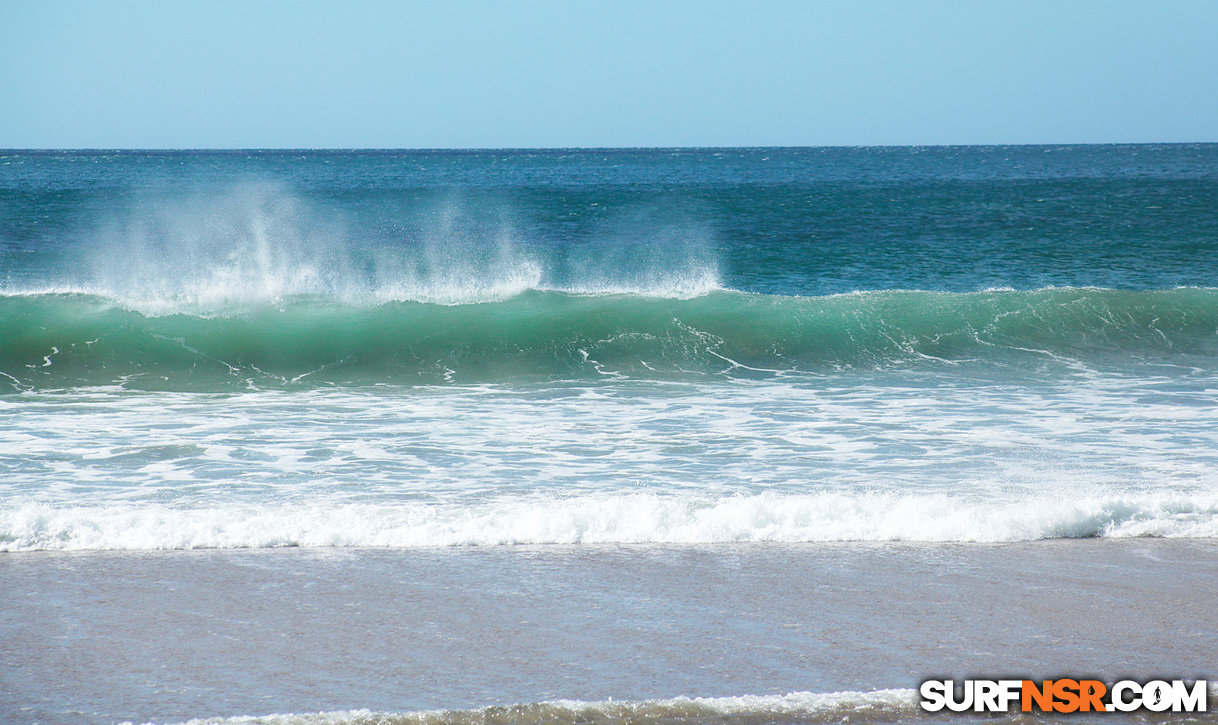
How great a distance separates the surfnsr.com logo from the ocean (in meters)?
0.08

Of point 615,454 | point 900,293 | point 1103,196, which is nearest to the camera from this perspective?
point 615,454

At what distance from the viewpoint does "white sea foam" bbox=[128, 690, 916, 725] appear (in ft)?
9.36

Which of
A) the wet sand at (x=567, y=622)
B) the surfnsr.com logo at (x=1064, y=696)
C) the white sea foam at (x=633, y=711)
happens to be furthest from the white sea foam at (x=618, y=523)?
the white sea foam at (x=633, y=711)

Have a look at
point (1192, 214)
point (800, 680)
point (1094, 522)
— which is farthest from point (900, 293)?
point (1192, 214)

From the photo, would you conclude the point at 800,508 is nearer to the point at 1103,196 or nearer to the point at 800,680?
the point at 800,680

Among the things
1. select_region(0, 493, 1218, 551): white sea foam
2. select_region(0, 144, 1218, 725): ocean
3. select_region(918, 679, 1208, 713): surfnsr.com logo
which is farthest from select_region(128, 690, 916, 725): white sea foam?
select_region(0, 493, 1218, 551): white sea foam

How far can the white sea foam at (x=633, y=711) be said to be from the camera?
2.85m

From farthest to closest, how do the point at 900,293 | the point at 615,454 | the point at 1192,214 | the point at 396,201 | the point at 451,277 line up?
the point at 396,201, the point at 1192,214, the point at 451,277, the point at 900,293, the point at 615,454

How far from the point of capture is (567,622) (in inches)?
144

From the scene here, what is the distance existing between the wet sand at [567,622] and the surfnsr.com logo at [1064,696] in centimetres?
11

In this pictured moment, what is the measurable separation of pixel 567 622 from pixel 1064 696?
5.37ft

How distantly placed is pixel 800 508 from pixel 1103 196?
39.8 metres

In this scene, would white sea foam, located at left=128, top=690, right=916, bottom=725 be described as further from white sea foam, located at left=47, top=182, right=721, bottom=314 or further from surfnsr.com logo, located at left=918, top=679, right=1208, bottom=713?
white sea foam, located at left=47, top=182, right=721, bottom=314

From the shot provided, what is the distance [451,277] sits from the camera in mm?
20156
